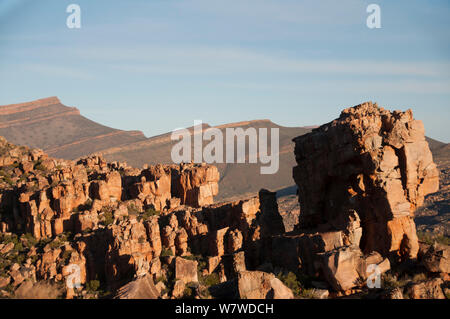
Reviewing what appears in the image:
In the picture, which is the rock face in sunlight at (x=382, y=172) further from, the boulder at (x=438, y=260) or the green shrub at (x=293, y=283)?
the green shrub at (x=293, y=283)

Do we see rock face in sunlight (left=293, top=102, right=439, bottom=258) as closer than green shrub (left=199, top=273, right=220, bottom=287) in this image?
Yes

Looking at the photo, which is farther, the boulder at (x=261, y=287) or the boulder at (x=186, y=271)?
the boulder at (x=186, y=271)

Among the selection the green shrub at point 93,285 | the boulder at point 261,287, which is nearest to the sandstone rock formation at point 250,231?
the boulder at point 261,287

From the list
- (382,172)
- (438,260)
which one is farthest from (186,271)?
(438,260)

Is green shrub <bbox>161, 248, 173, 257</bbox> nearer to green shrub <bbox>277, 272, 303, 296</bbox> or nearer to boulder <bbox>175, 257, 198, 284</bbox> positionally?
boulder <bbox>175, 257, 198, 284</bbox>

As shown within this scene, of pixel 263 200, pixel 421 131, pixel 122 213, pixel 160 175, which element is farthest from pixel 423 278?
pixel 160 175

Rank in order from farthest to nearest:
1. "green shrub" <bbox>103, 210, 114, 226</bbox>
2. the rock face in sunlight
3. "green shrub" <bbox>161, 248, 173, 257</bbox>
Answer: "green shrub" <bbox>103, 210, 114, 226</bbox> < "green shrub" <bbox>161, 248, 173, 257</bbox> < the rock face in sunlight

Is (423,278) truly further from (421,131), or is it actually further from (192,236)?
(192,236)

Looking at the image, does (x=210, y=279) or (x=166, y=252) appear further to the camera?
(x=166, y=252)

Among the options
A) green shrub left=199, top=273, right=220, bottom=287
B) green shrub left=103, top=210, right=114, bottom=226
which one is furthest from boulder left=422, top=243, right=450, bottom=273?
green shrub left=103, top=210, right=114, bottom=226

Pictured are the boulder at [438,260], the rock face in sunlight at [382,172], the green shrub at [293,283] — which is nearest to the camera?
the green shrub at [293,283]

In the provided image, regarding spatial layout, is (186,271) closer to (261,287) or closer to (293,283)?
(293,283)

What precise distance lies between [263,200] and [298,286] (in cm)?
1837
